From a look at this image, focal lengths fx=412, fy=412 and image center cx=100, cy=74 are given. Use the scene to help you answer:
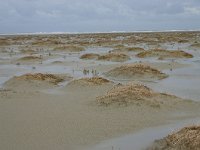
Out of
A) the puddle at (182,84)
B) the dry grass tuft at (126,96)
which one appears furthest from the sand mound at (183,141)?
the puddle at (182,84)

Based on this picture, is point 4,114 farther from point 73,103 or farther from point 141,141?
point 141,141

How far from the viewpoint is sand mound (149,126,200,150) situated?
7.07m

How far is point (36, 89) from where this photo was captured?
15812mm

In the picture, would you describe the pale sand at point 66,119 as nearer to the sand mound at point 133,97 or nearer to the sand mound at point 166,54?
the sand mound at point 133,97

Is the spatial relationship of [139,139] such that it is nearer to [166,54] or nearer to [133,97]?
[133,97]

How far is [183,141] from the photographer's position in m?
7.26

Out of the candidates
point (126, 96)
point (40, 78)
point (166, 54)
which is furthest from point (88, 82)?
point (166, 54)

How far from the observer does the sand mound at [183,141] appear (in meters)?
7.07

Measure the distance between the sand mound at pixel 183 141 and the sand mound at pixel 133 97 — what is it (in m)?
3.82

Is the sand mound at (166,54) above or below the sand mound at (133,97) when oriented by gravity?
below

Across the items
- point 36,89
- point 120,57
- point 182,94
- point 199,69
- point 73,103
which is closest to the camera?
point 73,103

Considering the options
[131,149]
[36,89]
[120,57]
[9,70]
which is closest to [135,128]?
[131,149]

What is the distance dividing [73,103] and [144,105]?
2266mm

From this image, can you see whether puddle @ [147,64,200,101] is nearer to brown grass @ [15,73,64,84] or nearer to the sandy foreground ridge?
the sandy foreground ridge
